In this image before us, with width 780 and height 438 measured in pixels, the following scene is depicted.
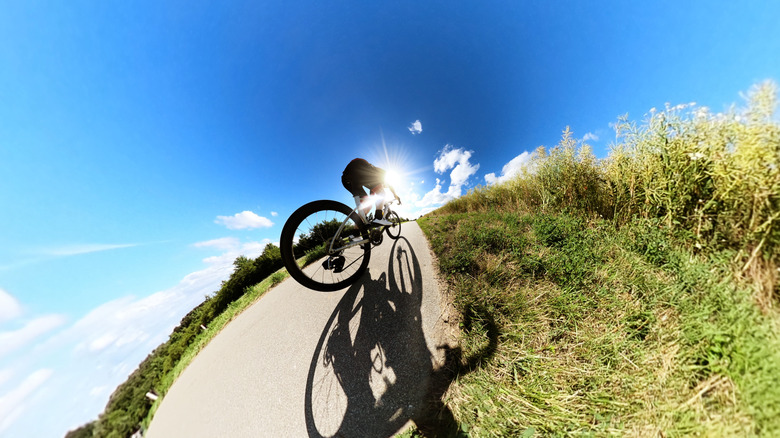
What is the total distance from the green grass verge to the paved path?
0.49 m

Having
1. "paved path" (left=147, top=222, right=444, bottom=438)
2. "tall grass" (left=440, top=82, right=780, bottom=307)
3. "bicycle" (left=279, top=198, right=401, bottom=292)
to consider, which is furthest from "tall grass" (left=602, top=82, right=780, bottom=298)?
"bicycle" (left=279, top=198, right=401, bottom=292)

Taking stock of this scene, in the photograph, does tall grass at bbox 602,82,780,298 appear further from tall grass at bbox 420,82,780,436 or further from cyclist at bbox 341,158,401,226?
cyclist at bbox 341,158,401,226

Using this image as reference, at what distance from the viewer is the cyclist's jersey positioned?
3.60m

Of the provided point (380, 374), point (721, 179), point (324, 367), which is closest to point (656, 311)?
point (721, 179)

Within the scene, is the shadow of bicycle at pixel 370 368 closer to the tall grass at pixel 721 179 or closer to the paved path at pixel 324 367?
the paved path at pixel 324 367

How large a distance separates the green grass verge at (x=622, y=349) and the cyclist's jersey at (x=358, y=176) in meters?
2.60

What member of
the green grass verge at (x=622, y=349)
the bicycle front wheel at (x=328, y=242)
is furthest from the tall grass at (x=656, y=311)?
the bicycle front wheel at (x=328, y=242)

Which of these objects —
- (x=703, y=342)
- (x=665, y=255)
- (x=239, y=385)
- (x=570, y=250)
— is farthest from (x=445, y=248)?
(x=239, y=385)

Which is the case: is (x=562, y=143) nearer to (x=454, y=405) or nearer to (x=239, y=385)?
(x=454, y=405)

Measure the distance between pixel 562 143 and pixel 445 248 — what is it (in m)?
2.96

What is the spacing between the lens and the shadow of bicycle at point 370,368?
1584 millimetres

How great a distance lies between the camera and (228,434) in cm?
206

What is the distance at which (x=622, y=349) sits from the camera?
133cm

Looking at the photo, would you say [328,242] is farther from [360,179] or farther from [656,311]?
[656,311]
